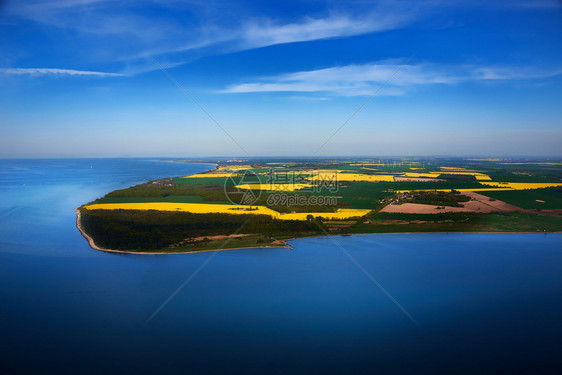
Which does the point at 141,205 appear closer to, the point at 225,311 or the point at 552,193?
the point at 225,311

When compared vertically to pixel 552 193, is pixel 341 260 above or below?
below

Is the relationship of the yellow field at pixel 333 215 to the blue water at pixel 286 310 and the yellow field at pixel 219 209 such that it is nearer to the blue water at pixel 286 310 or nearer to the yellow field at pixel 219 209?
the yellow field at pixel 219 209

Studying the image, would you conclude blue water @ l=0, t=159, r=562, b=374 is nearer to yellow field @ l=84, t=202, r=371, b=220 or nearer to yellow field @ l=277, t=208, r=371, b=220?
yellow field @ l=277, t=208, r=371, b=220

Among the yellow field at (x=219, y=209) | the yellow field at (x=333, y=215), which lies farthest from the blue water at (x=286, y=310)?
the yellow field at (x=219, y=209)

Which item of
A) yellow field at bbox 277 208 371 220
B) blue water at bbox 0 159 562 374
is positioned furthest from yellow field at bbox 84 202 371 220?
blue water at bbox 0 159 562 374

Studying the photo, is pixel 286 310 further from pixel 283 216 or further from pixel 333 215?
pixel 333 215

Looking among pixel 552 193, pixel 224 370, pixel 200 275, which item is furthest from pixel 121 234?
pixel 552 193

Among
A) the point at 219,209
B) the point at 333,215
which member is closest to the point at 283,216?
the point at 333,215
